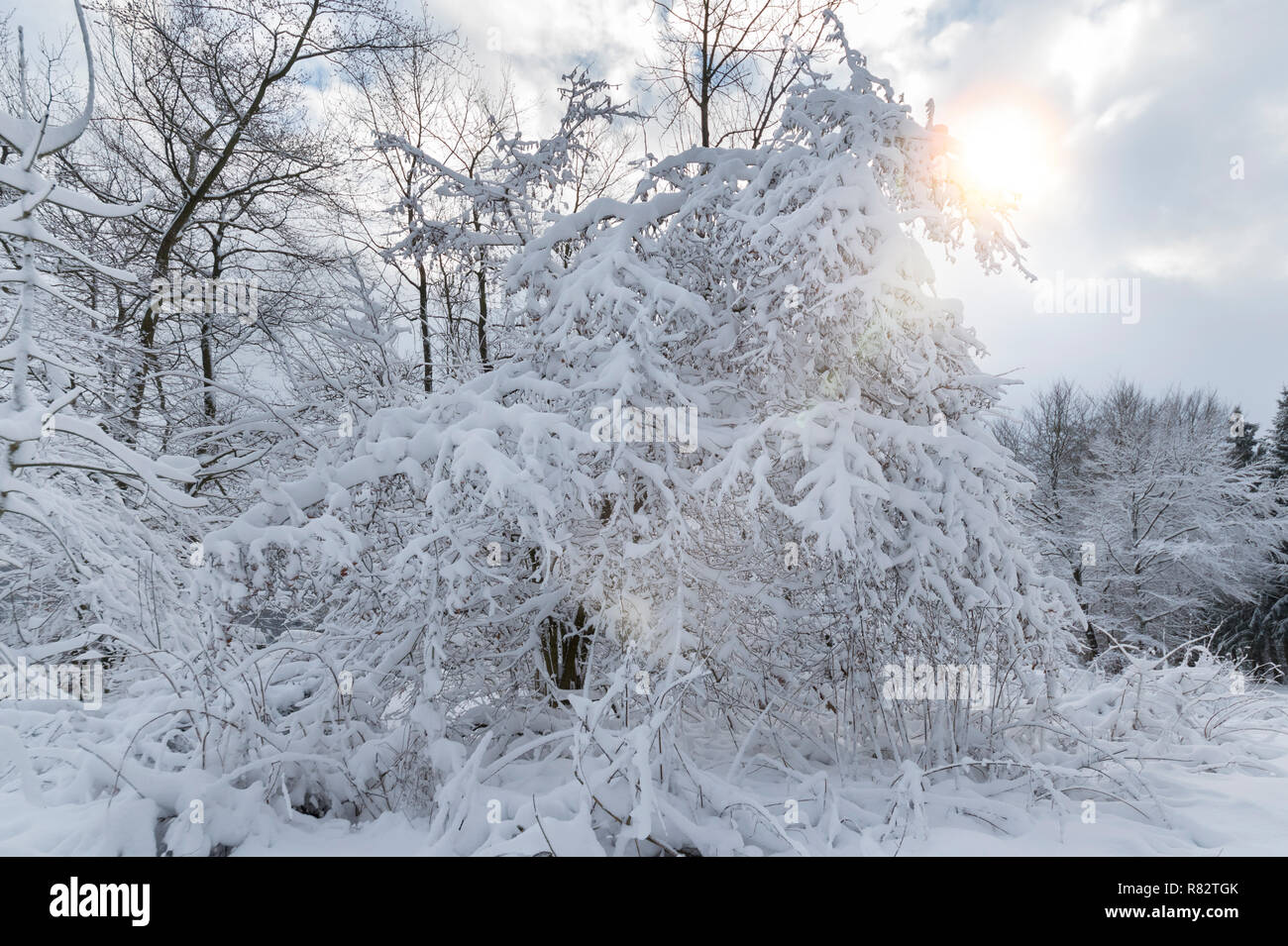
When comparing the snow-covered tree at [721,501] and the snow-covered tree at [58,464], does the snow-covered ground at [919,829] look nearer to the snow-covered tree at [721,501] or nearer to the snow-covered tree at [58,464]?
the snow-covered tree at [721,501]

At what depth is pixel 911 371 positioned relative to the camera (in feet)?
14.8

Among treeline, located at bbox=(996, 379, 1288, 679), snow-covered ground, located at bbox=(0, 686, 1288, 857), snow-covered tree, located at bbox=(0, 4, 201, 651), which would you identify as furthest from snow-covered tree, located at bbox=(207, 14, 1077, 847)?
treeline, located at bbox=(996, 379, 1288, 679)

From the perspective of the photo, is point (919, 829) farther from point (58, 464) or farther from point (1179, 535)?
point (1179, 535)

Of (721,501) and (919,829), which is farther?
(721,501)

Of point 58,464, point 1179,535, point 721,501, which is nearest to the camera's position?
point 58,464

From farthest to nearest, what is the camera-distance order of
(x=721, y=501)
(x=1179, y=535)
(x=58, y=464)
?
1. (x=1179, y=535)
2. (x=721, y=501)
3. (x=58, y=464)

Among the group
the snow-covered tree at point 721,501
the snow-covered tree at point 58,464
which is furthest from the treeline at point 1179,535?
the snow-covered tree at point 58,464

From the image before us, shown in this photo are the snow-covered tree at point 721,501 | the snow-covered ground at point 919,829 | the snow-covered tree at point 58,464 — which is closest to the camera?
the snow-covered ground at point 919,829

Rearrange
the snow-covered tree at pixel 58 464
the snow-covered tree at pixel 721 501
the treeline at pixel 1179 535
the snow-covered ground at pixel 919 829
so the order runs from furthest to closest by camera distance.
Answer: the treeline at pixel 1179 535
the snow-covered tree at pixel 721 501
the snow-covered tree at pixel 58 464
the snow-covered ground at pixel 919 829

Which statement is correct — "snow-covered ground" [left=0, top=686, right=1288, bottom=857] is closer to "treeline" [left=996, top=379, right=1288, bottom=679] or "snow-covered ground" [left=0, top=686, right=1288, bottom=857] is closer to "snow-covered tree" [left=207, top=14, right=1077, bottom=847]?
"snow-covered tree" [left=207, top=14, right=1077, bottom=847]

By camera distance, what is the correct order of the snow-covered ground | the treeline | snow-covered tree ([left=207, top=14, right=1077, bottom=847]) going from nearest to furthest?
the snow-covered ground → snow-covered tree ([left=207, top=14, right=1077, bottom=847]) → the treeline

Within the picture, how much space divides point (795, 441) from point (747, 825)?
2.22 metres

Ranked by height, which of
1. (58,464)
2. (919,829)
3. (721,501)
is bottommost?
(919,829)

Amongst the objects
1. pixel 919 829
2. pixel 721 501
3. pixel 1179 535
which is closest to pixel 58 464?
pixel 721 501
